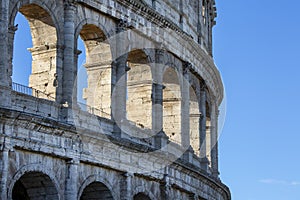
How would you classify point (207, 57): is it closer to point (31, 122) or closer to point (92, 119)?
point (92, 119)

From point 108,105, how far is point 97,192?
3.01 meters

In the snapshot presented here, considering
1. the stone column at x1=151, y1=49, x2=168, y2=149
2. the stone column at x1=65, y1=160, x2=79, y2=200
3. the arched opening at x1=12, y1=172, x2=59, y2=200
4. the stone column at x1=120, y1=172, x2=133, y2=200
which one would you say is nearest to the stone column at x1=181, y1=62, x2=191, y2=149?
the stone column at x1=151, y1=49, x2=168, y2=149

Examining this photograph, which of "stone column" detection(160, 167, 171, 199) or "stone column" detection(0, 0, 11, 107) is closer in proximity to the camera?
"stone column" detection(0, 0, 11, 107)

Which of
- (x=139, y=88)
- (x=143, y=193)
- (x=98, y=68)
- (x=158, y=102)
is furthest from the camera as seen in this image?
(x=139, y=88)

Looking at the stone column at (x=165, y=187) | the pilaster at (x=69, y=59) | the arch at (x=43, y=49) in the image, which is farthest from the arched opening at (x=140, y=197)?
the arch at (x=43, y=49)

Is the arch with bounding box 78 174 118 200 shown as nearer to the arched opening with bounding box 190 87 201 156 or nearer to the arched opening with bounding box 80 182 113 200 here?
the arched opening with bounding box 80 182 113 200

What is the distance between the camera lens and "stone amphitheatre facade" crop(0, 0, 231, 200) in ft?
82.2

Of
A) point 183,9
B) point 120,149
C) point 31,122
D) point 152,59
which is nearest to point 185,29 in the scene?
point 183,9

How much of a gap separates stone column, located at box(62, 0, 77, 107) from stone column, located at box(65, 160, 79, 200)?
203 cm

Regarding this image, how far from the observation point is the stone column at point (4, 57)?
2433cm

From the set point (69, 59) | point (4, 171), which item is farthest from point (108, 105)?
point (4, 171)

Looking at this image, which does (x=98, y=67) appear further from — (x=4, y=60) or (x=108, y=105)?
A: (x=4, y=60)

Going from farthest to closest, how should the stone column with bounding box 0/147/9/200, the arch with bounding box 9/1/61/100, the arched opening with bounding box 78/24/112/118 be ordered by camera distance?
the arched opening with bounding box 78/24/112/118 < the arch with bounding box 9/1/61/100 < the stone column with bounding box 0/147/9/200

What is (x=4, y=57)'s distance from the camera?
2472 centimetres
